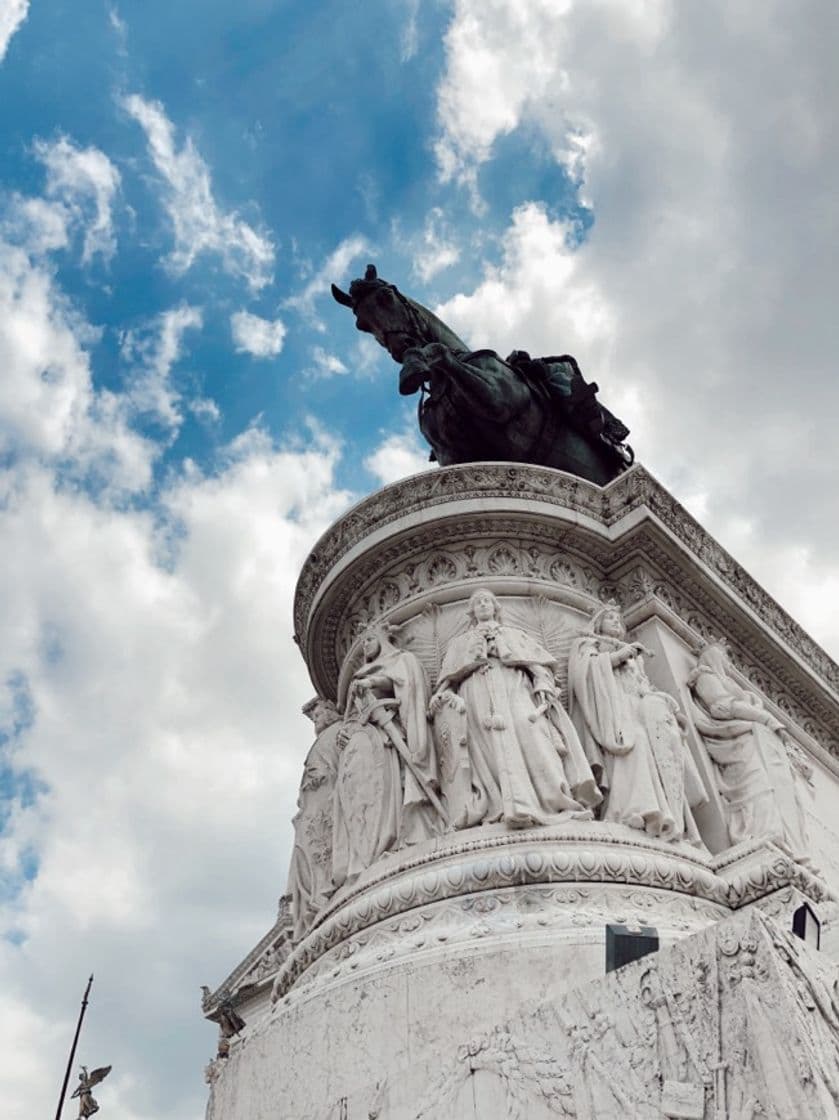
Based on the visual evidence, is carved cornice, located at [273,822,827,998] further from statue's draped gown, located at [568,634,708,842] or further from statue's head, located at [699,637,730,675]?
statue's head, located at [699,637,730,675]

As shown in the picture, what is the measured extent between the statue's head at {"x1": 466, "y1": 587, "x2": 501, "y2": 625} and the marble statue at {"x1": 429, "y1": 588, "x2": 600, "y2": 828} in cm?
7

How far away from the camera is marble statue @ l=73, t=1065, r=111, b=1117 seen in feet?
61.6

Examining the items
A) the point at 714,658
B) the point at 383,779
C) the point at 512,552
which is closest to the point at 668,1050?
the point at 383,779

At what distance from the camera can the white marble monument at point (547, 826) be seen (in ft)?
16.6

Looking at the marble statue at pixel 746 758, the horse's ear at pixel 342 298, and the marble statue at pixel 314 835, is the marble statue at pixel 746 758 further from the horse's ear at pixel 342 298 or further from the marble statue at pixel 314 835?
the horse's ear at pixel 342 298

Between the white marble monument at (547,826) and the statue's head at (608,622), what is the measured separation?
0.12 feet

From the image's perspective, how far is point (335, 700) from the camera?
40.9 ft

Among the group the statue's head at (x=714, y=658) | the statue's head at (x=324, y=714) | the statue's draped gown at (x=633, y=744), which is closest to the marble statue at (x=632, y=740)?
the statue's draped gown at (x=633, y=744)

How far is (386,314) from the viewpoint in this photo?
14.0 metres

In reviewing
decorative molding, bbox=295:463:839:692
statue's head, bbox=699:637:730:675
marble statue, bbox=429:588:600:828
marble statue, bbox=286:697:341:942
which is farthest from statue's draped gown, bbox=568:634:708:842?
marble statue, bbox=286:697:341:942

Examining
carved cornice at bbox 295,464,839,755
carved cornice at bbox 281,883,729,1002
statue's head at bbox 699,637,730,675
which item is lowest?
carved cornice at bbox 281,883,729,1002

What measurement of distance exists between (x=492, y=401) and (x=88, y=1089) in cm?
1405

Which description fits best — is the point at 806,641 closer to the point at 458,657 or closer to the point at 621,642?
the point at 621,642

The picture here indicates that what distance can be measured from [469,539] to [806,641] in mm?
4561
